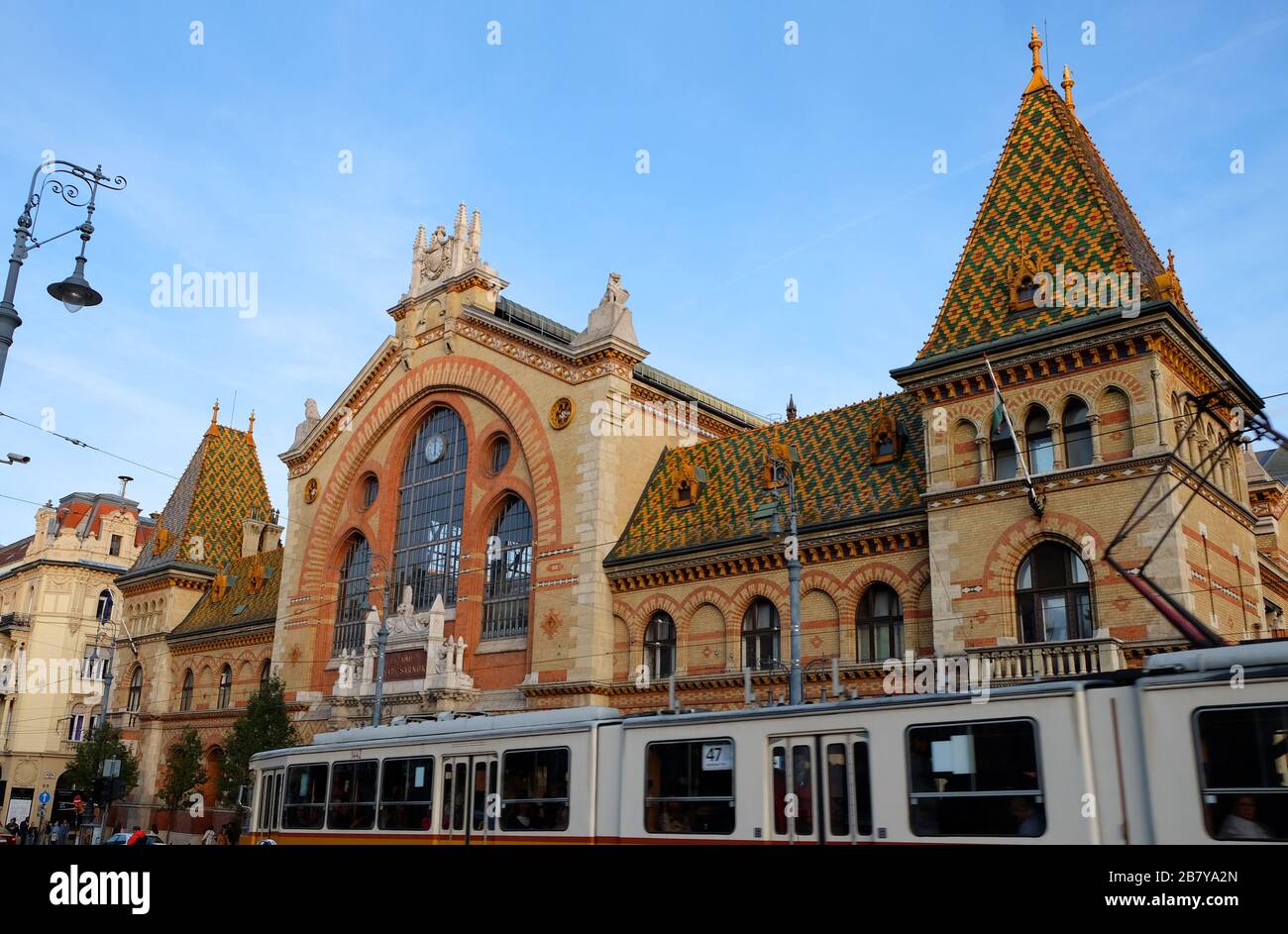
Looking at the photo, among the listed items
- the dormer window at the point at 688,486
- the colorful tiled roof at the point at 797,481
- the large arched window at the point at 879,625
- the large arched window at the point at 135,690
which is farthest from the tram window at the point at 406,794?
the large arched window at the point at 135,690

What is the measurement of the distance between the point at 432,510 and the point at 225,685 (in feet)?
52.7

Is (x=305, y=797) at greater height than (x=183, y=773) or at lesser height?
lesser

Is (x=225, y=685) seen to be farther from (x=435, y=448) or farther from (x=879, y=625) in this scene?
(x=879, y=625)

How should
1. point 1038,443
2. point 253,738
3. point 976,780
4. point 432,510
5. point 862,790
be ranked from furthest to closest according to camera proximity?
point 432,510 < point 253,738 < point 1038,443 < point 862,790 < point 976,780

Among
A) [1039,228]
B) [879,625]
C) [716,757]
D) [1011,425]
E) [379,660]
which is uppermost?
[1039,228]

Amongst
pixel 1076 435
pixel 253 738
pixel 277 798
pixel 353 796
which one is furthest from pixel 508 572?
pixel 1076 435

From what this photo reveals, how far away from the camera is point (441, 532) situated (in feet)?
131

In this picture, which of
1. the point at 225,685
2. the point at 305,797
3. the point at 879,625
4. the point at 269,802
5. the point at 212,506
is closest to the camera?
the point at 305,797

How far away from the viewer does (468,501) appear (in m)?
38.8

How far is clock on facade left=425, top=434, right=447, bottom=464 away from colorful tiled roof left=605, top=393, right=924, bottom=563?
8.74 metres

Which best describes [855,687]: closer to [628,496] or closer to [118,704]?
[628,496]

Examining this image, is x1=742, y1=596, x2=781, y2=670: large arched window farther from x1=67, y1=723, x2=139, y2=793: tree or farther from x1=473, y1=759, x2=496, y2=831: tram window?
x1=67, y1=723, x2=139, y2=793: tree

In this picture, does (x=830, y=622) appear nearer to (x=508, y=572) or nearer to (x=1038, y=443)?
(x=1038, y=443)

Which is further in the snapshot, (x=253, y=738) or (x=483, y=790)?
(x=253, y=738)
